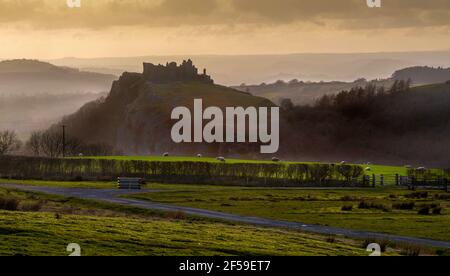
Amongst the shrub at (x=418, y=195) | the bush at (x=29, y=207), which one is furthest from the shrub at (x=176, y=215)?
the shrub at (x=418, y=195)

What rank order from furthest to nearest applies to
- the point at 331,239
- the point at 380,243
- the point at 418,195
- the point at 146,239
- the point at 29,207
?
the point at 418,195 → the point at 29,207 → the point at 331,239 → the point at 380,243 → the point at 146,239

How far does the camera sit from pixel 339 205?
72812 millimetres

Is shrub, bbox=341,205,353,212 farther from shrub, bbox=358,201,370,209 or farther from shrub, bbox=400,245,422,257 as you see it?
shrub, bbox=400,245,422,257

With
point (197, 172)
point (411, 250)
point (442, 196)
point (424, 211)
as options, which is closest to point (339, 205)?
point (424, 211)

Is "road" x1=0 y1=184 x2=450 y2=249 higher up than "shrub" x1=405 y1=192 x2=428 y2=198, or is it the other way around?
"road" x1=0 y1=184 x2=450 y2=249

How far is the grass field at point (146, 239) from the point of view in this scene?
3206 cm

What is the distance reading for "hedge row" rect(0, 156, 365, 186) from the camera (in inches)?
4264

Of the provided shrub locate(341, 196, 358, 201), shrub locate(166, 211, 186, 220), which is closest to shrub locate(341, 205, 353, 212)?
shrub locate(341, 196, 358, 201)

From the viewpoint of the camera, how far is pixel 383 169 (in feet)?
453

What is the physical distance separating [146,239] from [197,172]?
2947 inches

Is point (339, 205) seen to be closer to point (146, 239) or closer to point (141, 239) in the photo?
point (146, 239)

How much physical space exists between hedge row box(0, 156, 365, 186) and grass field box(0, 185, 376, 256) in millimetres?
61862

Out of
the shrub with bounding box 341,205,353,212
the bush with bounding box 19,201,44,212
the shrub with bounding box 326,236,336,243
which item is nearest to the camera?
the shrub with bounding box 326,236,336,243
